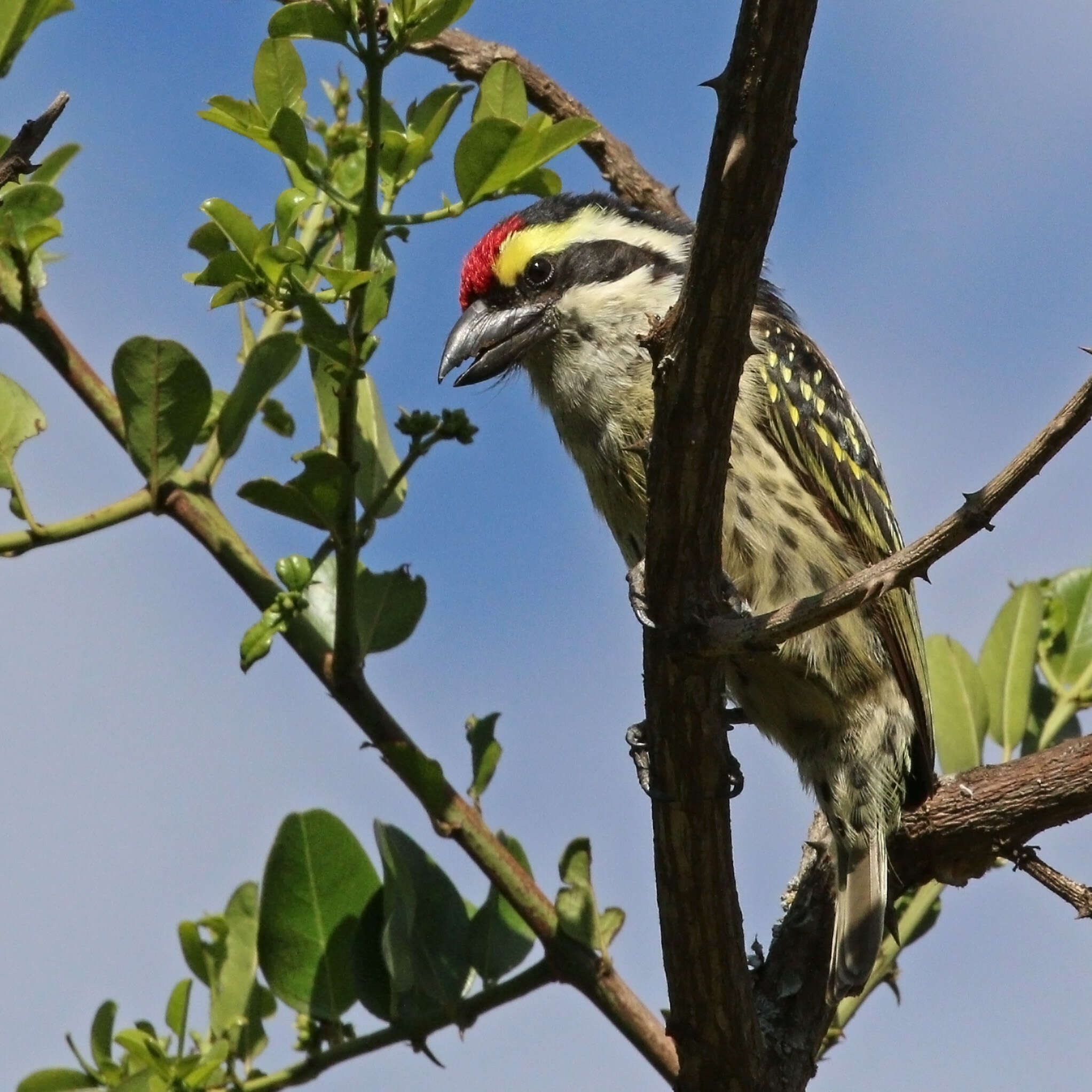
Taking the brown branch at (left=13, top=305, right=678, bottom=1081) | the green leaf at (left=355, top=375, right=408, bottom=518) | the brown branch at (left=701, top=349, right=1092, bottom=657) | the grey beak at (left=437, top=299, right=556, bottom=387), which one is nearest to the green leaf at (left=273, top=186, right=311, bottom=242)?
the green leaf at (left=355, top=375, right=408, bottom=518)

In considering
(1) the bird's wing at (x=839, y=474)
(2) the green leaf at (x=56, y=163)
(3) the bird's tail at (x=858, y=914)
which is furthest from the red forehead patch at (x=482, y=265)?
(3) the bird's tail at (x=858, y=914)

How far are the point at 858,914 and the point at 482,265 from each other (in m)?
1.94

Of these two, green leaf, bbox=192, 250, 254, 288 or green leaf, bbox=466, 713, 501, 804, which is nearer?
green leaf, bbox=192, 250, 254, 288

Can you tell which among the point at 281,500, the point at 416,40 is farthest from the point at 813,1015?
the point at 416,40

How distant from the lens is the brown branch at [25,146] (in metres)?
2.17

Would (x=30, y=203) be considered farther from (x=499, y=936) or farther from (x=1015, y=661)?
(x=1015, y=661)

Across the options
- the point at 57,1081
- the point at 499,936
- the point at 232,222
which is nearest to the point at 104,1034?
the point at 57,1081

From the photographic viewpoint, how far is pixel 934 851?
361cm

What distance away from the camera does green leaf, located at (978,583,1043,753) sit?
3670 mm

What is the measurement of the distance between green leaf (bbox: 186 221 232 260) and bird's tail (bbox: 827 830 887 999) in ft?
6.73

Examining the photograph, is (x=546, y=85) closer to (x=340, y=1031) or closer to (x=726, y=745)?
(x=726, y=745)

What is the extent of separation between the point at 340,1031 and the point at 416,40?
5.94ft

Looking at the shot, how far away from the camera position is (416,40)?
235 centimetres

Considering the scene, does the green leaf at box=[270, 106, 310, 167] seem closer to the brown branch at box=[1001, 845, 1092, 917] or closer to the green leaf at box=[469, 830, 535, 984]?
the green leaf at box=[469, 830, 535, 984]
